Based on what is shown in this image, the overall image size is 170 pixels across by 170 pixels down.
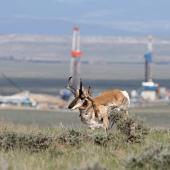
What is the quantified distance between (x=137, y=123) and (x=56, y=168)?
2777mm

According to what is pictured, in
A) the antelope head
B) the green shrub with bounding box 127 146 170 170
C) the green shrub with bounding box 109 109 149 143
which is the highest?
the antelope head

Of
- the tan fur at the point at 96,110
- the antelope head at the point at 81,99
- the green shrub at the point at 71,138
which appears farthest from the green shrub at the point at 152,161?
the antelope head at the point at 81,99

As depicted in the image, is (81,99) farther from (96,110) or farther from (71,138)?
(71,138)

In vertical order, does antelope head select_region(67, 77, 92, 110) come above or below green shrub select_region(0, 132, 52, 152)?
above

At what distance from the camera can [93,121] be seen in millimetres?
18891

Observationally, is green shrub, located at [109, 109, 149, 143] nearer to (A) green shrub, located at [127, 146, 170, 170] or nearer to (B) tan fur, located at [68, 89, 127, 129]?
(A) green shrub, located at [127, 146, 170, 170]

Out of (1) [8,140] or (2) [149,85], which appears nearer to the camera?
(1) [8,140]

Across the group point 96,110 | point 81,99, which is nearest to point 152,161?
point 96,110

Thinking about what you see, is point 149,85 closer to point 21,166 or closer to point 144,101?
point 144,101

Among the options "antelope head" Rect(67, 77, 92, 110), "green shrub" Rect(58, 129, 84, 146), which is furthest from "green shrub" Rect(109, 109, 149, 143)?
"antelope head" Rect(67, 77, 92, 110)

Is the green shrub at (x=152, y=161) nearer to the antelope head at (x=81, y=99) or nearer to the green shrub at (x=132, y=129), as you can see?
the green shrub at (x=132, y=129)

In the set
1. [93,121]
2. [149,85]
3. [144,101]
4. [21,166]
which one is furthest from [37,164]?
[149,85]

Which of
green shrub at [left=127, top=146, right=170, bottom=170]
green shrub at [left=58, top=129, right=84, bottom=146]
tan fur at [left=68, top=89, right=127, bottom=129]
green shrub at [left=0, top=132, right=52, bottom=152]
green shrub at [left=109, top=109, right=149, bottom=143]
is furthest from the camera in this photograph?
tan fur at [left=68, top=89, right=127, bottom=129]

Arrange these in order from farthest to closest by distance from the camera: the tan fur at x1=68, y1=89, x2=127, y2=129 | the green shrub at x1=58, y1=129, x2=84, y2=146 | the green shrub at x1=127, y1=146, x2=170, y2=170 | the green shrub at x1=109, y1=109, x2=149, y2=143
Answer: the tan fur at x1=68, y1=89, x2=127, y2=129, the green shrub at x1=109, y1=109, x2=149, y2=143, the green shrub at x1=58, y1=129, x2=84, y2=146, the green shrub at x1=127, y1=146, x2=170, y2=170
